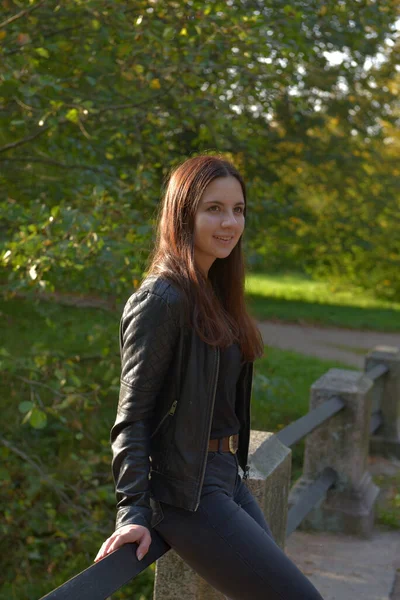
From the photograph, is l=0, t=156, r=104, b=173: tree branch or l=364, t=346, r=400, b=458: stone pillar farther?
l=364, t=346, r=400, b=458: stone pillar

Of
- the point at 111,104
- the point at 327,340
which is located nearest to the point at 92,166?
the point at 111,104

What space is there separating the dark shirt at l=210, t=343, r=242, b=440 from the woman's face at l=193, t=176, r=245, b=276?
0.90ft

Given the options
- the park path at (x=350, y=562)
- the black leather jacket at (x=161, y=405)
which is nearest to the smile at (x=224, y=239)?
the black leather jacket at (x=161, y=405)

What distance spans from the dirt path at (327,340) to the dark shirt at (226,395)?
994cm

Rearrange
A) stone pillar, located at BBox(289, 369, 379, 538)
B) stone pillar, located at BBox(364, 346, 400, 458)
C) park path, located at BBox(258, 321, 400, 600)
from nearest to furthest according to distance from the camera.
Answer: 1. park path, located at BBox(258, 321, 400, 600)
2. stone pillar, located at BBox(289, 369, 379, 538)
3. stone pillar, located at BBox(364, 346, 400, 458)

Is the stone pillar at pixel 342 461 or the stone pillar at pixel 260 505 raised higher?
the stone pillar at pixel 260 505

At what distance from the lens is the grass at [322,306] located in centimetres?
1698

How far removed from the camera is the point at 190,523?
7.12 ft

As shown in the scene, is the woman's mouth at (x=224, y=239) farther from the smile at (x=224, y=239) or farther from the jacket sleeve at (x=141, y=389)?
the jacket sleeve at (x=141, y=389)

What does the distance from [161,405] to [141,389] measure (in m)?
0.10

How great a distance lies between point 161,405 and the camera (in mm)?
2225

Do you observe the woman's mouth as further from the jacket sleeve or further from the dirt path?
the dirt path

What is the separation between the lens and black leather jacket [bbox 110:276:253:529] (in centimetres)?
214

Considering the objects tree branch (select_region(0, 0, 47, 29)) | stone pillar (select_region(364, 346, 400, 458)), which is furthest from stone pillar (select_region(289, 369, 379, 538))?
tree branch (select_region(0, 0, 47, 29))
